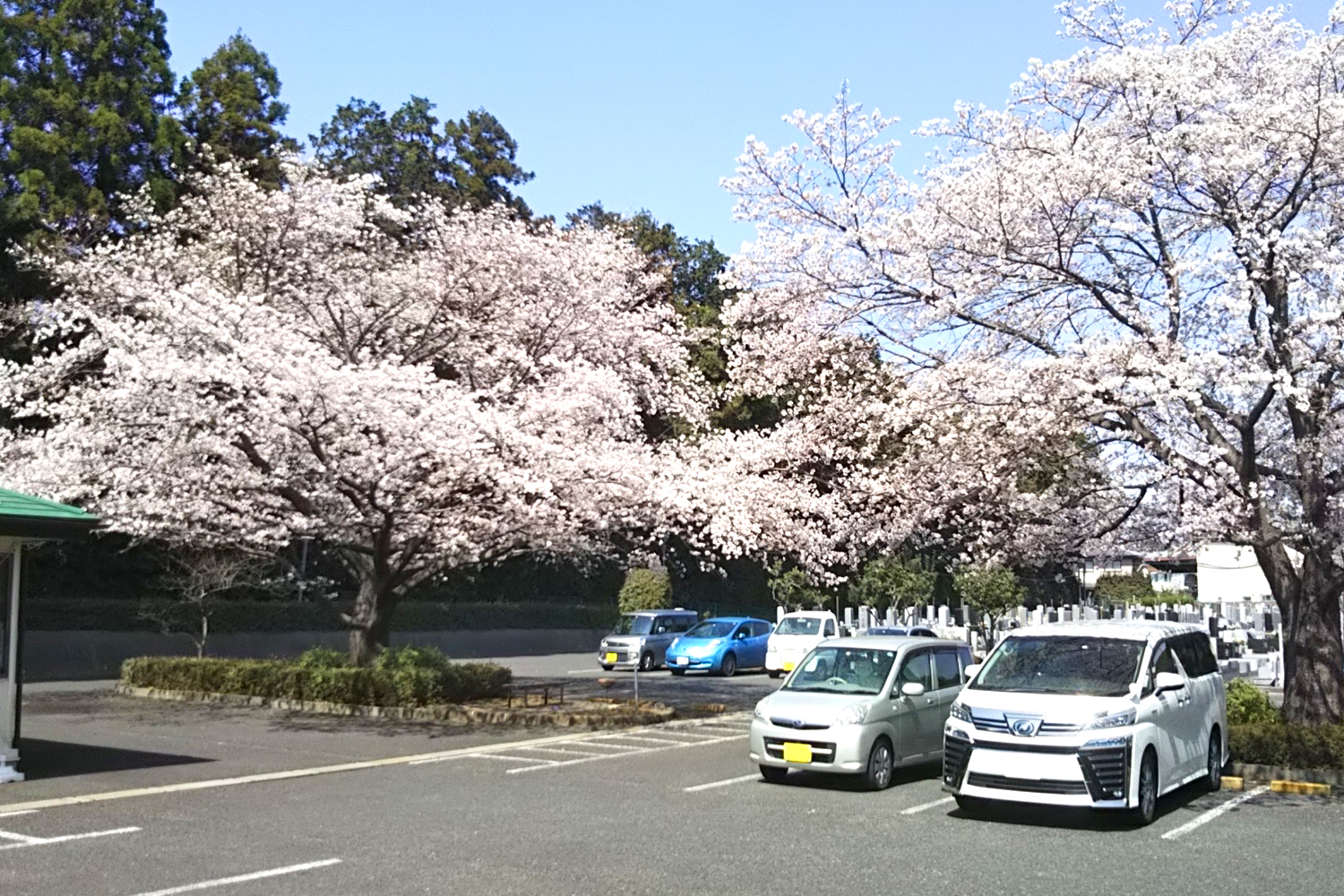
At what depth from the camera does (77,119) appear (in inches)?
1264

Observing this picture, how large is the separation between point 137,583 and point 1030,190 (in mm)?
26941

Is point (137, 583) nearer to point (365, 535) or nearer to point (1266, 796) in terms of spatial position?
point (365, 535)

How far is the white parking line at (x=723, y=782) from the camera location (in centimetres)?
1289

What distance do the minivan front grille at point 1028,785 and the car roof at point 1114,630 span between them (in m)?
1.96

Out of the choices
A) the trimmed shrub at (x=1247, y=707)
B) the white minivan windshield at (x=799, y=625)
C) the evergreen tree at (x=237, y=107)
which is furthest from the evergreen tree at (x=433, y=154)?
the trimmed shrub at (x=1247, y=707)

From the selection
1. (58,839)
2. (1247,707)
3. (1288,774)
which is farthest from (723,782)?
(1247,707)

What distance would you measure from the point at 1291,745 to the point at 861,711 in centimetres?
489

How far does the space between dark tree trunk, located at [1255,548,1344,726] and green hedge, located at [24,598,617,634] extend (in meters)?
19.1

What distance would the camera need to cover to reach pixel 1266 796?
1277cm

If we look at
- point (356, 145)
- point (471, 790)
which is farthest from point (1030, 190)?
point (356, 145)

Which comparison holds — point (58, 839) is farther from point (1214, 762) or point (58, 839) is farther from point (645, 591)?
point (645, 591)

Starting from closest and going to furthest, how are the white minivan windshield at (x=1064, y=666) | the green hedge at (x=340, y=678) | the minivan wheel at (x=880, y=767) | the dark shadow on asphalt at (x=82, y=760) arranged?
the white minivan windshield at (x=1064, y=666), the minivan wheel at (x=880, y=767), the dark shadow on asphalt at (x=82, y=760), the green hedge at (x=340, y=678)

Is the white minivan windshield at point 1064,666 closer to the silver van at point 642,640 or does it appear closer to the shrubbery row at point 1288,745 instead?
the shrubbery row at point 1288,745

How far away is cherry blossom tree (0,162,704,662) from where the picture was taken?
53.1ft
